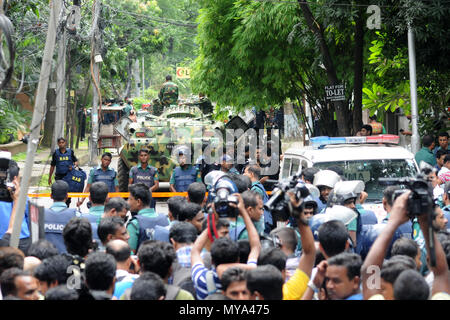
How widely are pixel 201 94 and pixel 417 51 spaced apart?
26.6 feet

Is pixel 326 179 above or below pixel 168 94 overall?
below

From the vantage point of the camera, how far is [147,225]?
23.7ft

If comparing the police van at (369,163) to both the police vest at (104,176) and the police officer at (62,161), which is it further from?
the police officer at (62,161)

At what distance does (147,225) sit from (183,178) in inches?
205

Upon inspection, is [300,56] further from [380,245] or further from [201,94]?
[380,245]

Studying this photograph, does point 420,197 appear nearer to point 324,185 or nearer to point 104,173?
point 324,185

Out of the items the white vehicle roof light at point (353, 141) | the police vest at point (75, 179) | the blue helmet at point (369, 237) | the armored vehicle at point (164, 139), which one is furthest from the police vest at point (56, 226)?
the armored vehicle at point (164, 139)

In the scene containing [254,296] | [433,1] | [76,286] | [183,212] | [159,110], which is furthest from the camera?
[159,110]

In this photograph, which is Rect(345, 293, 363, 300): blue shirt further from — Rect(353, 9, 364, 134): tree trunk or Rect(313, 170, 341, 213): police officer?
Rect(353, 9, 364, 134): tree trunk

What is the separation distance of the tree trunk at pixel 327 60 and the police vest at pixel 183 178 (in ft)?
14.9

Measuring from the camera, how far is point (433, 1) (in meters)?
12.2

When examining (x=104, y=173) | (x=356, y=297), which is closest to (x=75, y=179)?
(x=104, y=173)
